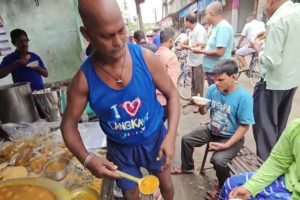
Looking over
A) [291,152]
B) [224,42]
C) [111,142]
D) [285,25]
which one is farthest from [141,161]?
[224,42]

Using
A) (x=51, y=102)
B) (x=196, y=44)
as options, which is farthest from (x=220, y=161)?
(x=196, y=44)

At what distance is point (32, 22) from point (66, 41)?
709 mm

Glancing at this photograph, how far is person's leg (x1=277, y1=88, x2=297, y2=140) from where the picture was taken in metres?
2.69

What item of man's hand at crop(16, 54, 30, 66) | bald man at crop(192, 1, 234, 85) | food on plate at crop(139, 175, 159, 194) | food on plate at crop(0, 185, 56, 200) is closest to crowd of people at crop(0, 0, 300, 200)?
food on plate at crop(139, 175, 159, 194)

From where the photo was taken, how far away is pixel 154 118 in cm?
140

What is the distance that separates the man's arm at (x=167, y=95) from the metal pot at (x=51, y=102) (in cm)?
165

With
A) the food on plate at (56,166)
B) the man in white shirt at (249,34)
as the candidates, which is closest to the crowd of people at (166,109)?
the food on plate at (56,166)

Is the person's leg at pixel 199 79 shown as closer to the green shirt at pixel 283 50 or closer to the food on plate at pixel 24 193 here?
the green shirt at pixel 283 50

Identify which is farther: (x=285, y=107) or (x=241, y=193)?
(x=285, y=107)

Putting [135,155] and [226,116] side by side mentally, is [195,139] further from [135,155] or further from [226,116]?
[135,155]

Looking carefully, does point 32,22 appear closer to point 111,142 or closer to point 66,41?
point 66,41

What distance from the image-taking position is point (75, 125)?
1286 mm

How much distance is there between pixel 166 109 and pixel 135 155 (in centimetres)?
48

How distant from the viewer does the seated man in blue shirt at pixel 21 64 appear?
9.91ft
